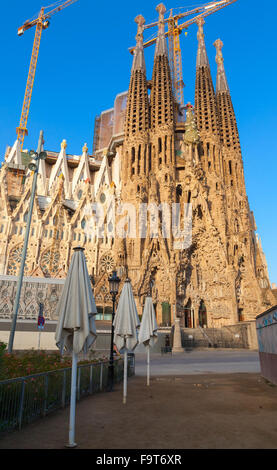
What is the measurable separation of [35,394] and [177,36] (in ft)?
231

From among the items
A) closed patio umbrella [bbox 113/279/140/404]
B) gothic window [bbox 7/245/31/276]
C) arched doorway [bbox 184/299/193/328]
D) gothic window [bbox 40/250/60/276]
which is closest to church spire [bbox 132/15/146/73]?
gothic window [bbox 40/250/60/276]

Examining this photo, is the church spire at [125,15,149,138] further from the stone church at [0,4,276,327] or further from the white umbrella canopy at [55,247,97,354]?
the white umbrella canopy at [55,247,97,354]

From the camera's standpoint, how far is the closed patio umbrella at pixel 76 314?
416 centimetres

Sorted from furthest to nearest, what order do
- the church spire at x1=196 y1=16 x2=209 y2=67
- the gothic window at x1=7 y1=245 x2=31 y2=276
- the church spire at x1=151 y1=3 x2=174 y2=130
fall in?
the church spire at x1=196 y1=16 x2=209 y2=67 < the church spire at x1=151 y1=3 x2=174 y2=130 < the gothic window at x1=7 y1=245 x2=31 y2=276

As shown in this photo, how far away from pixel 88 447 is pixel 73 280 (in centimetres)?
210

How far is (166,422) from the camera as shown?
475 centimetres

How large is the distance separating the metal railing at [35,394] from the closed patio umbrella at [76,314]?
0.95 metres

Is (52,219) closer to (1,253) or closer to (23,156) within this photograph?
(1,253)

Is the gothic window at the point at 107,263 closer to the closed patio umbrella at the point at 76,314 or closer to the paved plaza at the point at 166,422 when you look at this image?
the paved plaza at the point at 166,422

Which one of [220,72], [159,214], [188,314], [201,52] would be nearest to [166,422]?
[188,314]

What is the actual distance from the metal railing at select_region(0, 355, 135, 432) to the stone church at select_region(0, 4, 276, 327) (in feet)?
80.6

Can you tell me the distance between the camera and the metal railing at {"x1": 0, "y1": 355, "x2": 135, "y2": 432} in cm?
437

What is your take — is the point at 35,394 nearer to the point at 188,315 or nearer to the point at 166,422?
the point at 166,422

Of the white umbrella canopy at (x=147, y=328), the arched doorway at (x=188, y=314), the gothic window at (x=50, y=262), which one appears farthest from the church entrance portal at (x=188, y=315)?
the white umbrella canopy at (x=147, y=328)
